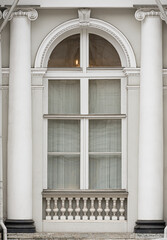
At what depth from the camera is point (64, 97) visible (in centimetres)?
2083

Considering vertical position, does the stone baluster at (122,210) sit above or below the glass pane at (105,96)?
below

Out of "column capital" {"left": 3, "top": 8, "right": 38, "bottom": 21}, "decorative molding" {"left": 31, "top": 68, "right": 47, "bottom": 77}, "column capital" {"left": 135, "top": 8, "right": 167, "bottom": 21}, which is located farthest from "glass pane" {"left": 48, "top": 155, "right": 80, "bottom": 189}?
"column capital" {"left": 135, "top": 8, "right": 167, "bottom": 21}

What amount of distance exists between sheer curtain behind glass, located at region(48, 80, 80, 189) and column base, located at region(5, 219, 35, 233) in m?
0.97

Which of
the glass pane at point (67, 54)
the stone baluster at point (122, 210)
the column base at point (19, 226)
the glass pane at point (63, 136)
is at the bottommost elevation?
the column base at point (19, 226)

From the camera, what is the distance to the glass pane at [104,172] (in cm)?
2078

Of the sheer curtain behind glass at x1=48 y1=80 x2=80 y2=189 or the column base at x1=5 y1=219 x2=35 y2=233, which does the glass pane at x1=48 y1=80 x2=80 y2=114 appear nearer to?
the sheer curtain behind glass at x1=48 y1=80 x2=80 y2=189

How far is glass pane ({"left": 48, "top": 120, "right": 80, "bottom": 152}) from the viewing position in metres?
20.8

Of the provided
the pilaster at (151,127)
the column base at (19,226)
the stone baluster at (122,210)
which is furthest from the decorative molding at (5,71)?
the stone baluster at (122,210)

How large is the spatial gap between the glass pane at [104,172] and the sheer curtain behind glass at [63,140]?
28cm

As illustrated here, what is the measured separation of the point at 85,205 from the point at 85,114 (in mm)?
1716

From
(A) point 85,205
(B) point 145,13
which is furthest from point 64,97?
(B) point 145,13

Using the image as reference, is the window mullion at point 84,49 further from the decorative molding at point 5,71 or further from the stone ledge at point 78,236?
the stone ledge at point 78,236

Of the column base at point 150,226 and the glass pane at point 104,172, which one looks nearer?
the column base at point 150,226

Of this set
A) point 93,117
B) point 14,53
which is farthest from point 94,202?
point 14,53
